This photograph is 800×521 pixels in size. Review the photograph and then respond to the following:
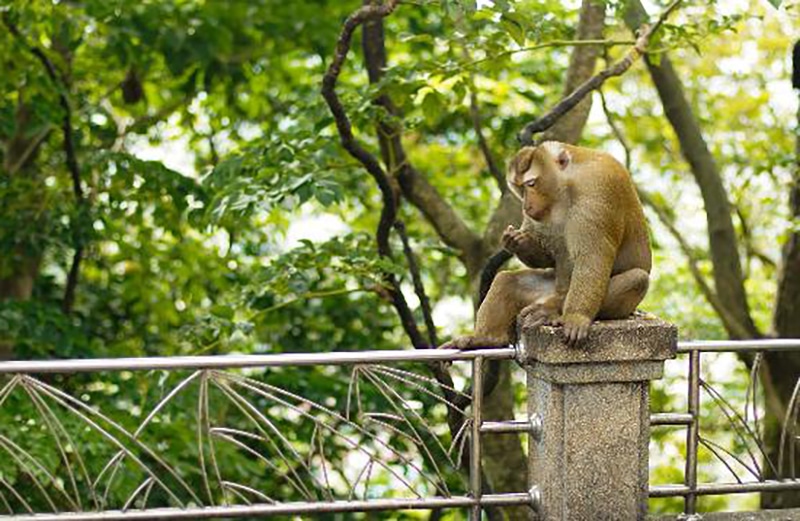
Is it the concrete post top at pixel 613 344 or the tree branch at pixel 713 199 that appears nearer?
the concrete post top at pixel 613 344

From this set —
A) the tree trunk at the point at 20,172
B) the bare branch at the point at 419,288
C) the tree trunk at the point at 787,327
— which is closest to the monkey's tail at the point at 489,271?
the bare branch at the point at 419,288

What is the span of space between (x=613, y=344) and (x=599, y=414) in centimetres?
26

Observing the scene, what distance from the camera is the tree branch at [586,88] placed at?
209 inches

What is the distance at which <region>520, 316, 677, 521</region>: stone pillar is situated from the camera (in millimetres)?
3953

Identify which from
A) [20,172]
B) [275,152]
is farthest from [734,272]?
[20,172]

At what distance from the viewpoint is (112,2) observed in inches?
278

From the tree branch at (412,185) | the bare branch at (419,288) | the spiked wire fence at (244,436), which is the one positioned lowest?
the spiked wire fence at (244,436)

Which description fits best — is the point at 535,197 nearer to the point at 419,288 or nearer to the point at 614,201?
the point at 614,201

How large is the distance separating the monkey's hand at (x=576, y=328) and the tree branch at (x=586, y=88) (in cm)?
151

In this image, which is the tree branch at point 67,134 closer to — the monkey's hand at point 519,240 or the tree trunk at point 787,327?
the monkey's hand at point 519,240

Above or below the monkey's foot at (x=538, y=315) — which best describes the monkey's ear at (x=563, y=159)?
above

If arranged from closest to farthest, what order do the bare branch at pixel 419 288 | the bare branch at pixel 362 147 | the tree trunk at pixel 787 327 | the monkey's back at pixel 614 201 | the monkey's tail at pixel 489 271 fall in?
the monkey's back at pixel 614 201
the bare branch at pixel 362 147
the monkey's tail at pixel 489 271
the bare branch at pixel 419 288
the tree trunk at pixel 787 327

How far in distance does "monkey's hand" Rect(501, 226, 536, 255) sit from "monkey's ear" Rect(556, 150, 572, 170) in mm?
286

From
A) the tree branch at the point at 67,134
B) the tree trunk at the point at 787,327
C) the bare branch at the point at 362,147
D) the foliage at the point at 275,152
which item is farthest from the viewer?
the tree trunk at the point at 787,327
